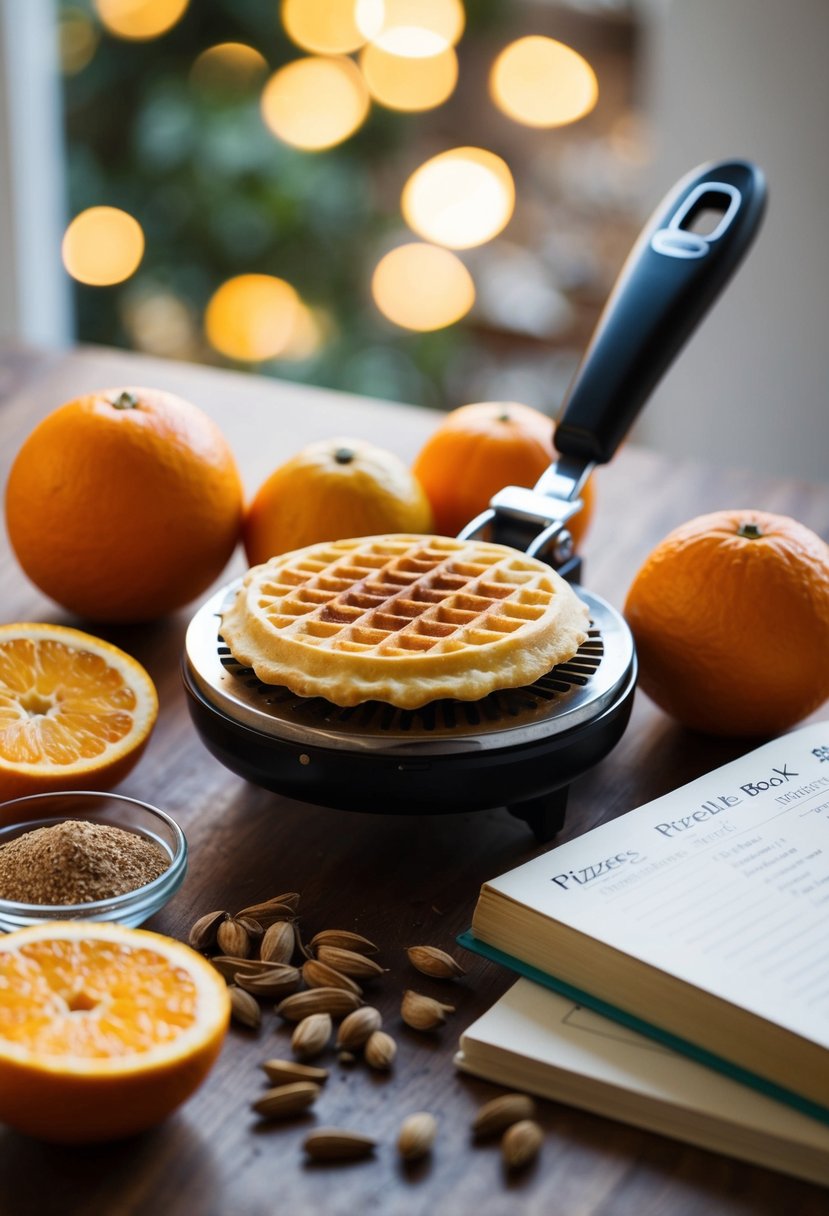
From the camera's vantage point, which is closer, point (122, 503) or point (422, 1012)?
point (422, 1012)

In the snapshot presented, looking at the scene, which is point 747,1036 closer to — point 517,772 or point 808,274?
point 517,772

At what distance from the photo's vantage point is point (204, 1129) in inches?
26.3

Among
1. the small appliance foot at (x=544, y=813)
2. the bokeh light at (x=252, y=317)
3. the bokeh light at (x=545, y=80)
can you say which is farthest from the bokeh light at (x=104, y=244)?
the small appliance foot at (x=544, y=813)

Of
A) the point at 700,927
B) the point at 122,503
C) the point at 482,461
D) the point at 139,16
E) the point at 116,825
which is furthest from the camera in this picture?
the point at 139,16

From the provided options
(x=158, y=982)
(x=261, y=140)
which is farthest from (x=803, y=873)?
(x=261, y=140)

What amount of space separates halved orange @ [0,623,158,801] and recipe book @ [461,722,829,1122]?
31 centimetres

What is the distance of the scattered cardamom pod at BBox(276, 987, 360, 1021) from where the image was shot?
745mm

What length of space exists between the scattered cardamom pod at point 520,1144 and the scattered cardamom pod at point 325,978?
0.14 metres

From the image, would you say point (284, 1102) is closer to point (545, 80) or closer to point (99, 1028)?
point (99, 1028)

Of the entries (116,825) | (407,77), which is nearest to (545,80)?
(407,77)

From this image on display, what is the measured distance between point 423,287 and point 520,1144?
297 centimetres

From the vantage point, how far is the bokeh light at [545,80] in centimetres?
311

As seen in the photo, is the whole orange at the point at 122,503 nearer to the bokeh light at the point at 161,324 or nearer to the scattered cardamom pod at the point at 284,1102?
the scattered cardamom pod at the point at 284,1102

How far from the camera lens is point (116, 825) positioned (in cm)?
85
